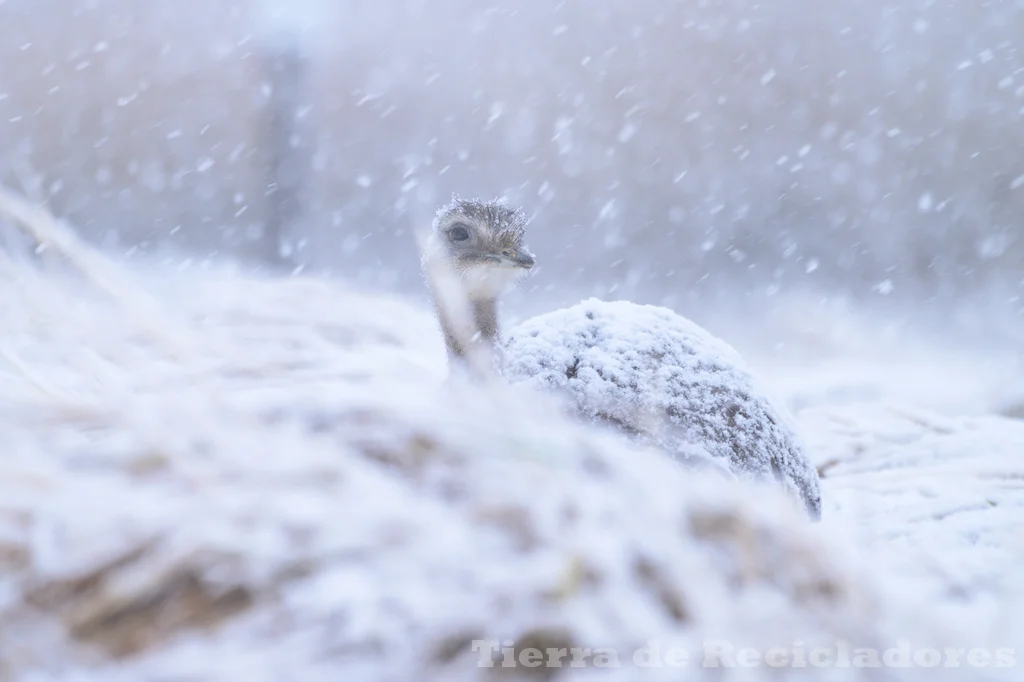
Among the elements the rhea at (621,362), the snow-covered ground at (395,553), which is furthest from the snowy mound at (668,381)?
the snow-covered ground at (395,553)

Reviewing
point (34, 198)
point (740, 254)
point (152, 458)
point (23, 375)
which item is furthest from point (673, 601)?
point (740, 254)

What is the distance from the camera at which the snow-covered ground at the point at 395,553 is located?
0.40 metres

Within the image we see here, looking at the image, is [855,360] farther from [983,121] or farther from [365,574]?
[365,574]

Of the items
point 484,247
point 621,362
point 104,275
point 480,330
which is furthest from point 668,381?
point 104,275

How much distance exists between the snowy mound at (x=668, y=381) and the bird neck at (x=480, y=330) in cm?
4

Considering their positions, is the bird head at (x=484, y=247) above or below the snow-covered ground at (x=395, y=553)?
above

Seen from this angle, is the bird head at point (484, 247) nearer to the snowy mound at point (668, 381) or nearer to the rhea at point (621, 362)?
the rhea at point (621, 362)

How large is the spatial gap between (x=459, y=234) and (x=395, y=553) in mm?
1403

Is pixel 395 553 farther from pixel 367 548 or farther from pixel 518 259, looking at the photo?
pixel 518 259

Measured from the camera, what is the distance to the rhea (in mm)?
1373

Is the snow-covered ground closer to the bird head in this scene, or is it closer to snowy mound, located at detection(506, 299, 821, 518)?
snowy mound, located at detection(506, 299, 821, 518)

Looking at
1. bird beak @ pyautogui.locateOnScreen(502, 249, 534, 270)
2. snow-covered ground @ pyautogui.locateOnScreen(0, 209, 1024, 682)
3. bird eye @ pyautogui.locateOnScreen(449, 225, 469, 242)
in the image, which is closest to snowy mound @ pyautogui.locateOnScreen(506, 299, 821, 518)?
bird beak @ pyautogui.locateOnScreen(502, 249, 534, 270)

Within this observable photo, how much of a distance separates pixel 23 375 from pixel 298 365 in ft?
0.64

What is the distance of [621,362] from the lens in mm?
1456
